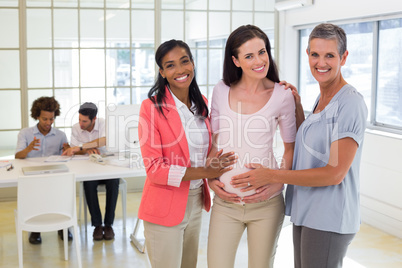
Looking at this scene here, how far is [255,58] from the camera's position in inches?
90.7

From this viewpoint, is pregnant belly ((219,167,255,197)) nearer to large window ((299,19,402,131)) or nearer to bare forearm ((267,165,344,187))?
bare forearm ((267,165,344,187))

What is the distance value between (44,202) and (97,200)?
106cm

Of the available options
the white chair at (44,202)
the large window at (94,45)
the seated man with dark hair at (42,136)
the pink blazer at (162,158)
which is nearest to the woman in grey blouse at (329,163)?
the pink blazer at (162,158)

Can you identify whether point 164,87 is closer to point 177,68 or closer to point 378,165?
point 177,68

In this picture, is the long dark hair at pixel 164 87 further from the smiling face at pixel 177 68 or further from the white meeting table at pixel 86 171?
the white meeting table at pixel 86 171

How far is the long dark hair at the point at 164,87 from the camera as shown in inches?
93.6

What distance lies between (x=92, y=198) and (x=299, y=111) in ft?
9.39

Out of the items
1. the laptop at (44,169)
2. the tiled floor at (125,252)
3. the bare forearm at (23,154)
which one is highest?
the bare forearm at (23,154)

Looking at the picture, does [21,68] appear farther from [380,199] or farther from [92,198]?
[380,199]

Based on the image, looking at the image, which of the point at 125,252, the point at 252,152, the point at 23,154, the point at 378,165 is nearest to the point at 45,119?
the point at 23,154

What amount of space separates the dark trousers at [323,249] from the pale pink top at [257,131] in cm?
35

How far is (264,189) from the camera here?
90.1 inches

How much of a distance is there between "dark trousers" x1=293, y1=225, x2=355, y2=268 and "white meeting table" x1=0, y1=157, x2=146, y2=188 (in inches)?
92.2

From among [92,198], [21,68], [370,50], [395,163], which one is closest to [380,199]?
[395,163]
